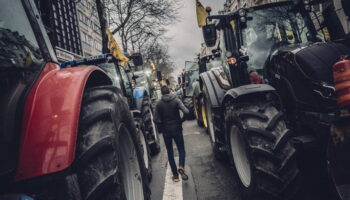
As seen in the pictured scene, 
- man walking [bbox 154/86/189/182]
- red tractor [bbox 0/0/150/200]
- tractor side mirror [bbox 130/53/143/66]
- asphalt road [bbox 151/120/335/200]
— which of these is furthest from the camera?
tractor side mirror [bbox 130/53/143/66]

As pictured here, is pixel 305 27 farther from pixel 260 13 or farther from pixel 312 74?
pixel 312 74

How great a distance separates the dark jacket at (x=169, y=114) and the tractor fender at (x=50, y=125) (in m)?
3.44

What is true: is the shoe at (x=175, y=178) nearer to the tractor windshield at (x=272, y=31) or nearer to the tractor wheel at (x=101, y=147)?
the tractor windshield at (x=272, y=31)

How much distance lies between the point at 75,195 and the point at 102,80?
130 centimetres

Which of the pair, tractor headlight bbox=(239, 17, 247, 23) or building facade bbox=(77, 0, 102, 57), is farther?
building facade bbox=(77, 0, 102, 57)

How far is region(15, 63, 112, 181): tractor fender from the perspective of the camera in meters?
1.47

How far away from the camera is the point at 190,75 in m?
14.9

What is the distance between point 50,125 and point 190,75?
13502mm

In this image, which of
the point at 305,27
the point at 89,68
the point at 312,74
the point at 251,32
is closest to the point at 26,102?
the point at 89,68

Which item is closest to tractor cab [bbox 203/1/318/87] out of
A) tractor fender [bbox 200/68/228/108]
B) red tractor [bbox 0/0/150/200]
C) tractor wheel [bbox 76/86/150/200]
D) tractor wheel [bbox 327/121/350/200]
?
tractor fender [bbox 200/68/228/108]

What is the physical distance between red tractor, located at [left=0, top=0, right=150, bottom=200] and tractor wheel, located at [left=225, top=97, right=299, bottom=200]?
1.54 m

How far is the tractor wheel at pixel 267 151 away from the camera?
8.66 ft

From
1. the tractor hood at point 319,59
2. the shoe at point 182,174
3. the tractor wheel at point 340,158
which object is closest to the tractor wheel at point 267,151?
the tractor hood at point 319,59

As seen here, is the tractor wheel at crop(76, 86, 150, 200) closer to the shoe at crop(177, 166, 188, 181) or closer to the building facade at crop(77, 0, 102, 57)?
the shoe at crop(177, 166, 188, 181)
